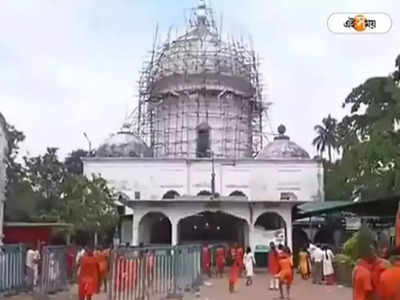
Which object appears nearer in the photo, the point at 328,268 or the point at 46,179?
the point at 328,268

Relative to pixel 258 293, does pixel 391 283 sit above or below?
above

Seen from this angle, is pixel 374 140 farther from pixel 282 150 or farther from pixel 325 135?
pixel 325 135

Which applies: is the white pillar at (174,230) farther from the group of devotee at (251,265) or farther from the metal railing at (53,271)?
the metal railing at (53,271)

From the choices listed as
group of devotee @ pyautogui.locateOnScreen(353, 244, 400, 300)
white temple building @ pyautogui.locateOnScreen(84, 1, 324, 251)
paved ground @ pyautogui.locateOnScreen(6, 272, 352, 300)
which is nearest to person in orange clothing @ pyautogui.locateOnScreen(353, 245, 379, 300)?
group of devotee @ pyautogui.locateOnScreen(353, 244, 400, 300)

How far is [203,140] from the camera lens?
5428cm

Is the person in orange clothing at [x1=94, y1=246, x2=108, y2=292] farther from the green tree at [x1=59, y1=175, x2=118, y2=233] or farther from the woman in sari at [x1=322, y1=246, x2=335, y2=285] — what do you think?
the green tree at [x1=59, y1=175, x2=118, y2=233]

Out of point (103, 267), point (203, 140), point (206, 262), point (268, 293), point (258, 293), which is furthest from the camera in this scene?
point (203, 140)

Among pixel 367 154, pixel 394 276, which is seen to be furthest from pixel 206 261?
pixel 394 276

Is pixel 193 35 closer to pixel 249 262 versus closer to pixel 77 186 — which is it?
pixel 77 186

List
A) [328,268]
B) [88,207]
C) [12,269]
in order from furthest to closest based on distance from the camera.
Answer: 1. [88,207]
2. [328,268]
3. [12,269]

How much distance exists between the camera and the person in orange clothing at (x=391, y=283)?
18.7 ft

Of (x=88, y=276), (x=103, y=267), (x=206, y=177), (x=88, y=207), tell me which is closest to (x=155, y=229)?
(x=88, y=207)

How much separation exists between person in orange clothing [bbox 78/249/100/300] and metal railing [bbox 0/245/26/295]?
3952 mm

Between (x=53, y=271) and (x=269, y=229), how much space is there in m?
24.9
